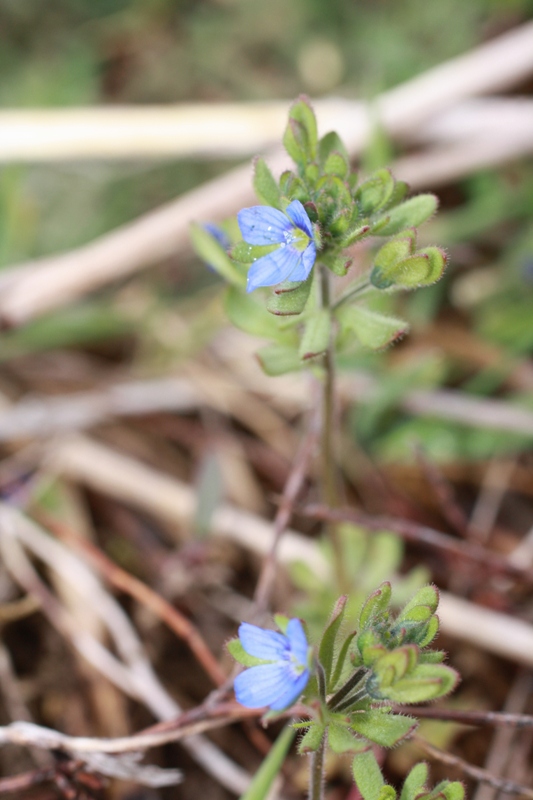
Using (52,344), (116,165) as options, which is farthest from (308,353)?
(116,165)

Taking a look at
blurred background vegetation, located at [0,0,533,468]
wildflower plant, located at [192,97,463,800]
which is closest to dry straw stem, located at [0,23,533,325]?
blurred background vegetation, located at [0,0,533,468]

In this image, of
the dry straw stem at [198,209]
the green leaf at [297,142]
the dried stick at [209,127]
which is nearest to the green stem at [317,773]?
the green leaf at [297,142]

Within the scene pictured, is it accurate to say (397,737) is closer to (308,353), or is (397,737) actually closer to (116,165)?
(308,353)

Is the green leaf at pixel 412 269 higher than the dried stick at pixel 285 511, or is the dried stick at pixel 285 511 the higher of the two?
the green leaf at pixel 412 269

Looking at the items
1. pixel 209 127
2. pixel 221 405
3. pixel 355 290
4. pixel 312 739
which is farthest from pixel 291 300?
pixel 209 127

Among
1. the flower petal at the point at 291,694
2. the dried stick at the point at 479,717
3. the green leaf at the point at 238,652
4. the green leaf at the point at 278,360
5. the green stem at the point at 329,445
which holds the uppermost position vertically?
the green leaf at the point at 278,360

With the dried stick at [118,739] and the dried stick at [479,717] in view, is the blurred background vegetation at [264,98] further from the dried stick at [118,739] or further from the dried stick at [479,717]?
the dried stick at [118,739]

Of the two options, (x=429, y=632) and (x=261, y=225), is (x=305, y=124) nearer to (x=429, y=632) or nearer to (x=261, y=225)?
(x=261, y=225)
